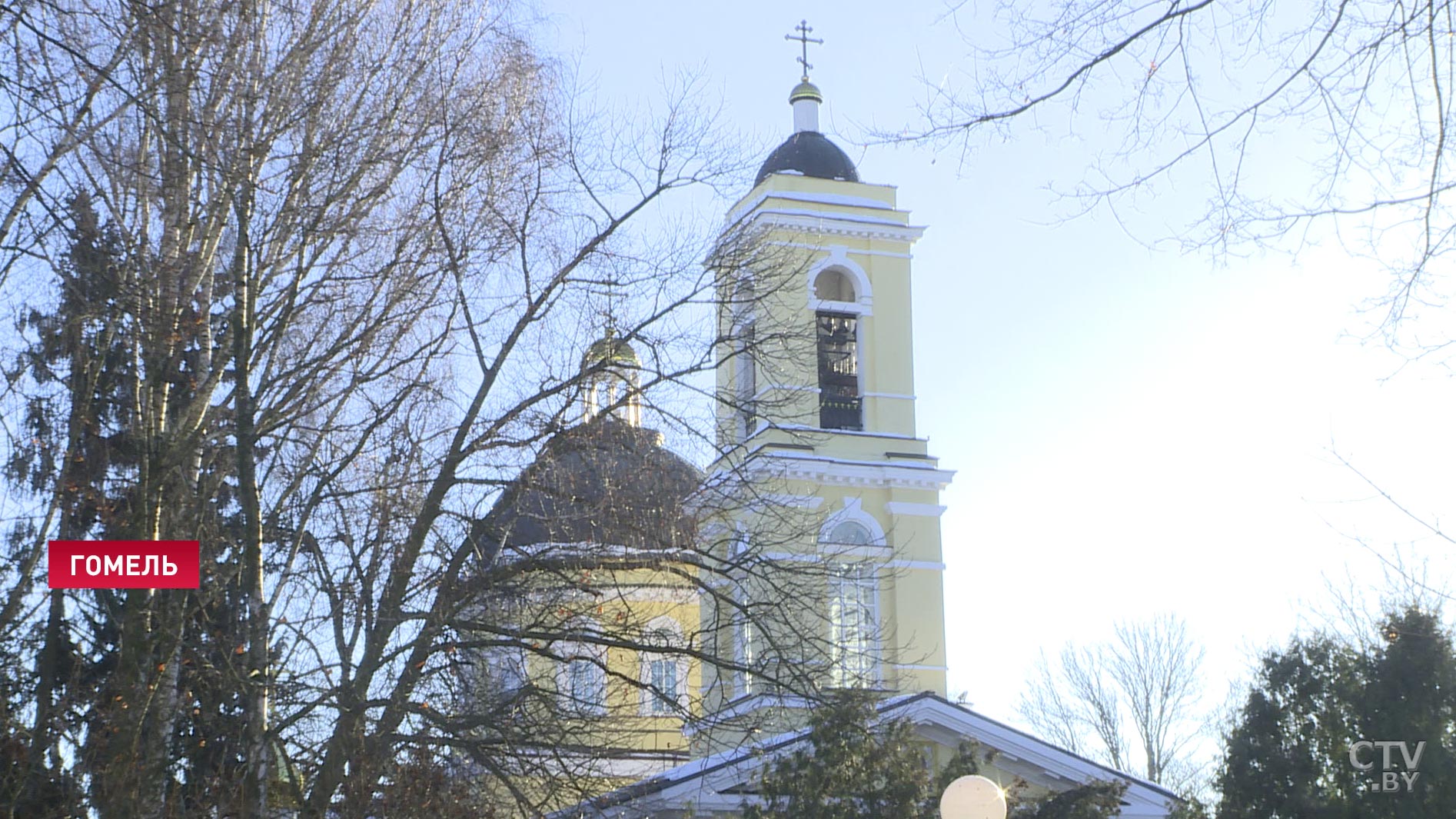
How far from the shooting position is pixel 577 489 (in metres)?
12.9

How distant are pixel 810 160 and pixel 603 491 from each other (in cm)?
1929

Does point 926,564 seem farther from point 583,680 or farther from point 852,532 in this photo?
point 583,680

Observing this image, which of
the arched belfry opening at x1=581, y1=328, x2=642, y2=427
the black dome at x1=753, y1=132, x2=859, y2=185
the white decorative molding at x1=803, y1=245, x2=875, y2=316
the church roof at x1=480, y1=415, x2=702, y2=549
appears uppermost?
the black dome at x1=753, y1=132, x2=859, y2=185

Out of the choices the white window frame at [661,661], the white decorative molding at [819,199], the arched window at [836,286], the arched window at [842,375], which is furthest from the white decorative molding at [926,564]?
the white window frame at [661,661]

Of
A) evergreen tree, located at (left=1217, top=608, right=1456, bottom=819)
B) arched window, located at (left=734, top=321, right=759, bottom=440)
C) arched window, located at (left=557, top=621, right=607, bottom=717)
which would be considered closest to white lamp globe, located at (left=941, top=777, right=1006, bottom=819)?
arched window, located at (left=557, top=621, right=607, bottom=717)

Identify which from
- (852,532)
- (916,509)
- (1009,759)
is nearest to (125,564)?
(1009,759)

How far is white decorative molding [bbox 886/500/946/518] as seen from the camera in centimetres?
2962

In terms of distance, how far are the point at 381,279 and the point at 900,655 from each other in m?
17.5

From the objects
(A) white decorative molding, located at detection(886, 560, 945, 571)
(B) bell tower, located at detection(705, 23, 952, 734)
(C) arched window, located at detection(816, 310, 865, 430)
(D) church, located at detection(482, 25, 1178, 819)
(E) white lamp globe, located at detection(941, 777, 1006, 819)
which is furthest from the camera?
(C) arched window, located at detection(816, 310, 865, 430)

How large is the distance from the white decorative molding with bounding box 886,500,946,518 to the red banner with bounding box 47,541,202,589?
18836mm

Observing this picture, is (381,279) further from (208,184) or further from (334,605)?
(334,605)

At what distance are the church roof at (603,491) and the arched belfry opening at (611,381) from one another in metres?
0.18

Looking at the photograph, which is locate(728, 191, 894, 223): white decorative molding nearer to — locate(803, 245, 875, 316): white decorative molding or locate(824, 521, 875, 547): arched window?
locate(803, 245, 875, 316): white decorative molding

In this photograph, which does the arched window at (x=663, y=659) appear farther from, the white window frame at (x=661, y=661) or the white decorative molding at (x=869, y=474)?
the white decorative molding at (x=869, y=474)
